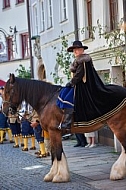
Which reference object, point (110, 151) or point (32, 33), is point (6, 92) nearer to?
point (110, 151)

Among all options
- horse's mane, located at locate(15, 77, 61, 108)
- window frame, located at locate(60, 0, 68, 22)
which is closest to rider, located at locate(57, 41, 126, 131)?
horse's mane, located at locate(15, 77, 61, 108)

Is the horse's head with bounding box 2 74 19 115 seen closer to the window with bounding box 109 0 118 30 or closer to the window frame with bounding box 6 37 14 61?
the window with bounding box 109 0 118 30

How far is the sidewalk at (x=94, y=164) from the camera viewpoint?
9359 millimetres

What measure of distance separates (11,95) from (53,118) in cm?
98

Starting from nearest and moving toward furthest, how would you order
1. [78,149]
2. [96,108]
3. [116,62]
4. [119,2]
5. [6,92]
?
1. [96,108]
2. [6,92]
3. [116,62]
4. [119,2]
5. [78,149]

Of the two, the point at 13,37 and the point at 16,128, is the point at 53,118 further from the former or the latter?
the point at 13,37

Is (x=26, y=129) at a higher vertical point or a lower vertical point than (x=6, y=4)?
lower

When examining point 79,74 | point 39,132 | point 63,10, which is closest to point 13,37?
point 63,10

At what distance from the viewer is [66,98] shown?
9484mm

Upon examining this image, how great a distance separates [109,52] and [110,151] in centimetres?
256

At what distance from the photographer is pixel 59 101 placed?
9.64 metres

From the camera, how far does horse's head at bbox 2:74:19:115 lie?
399 inches

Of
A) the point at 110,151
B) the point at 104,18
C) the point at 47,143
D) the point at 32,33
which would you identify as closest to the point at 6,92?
the point at 47,143

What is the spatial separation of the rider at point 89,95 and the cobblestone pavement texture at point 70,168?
42.0 inches
